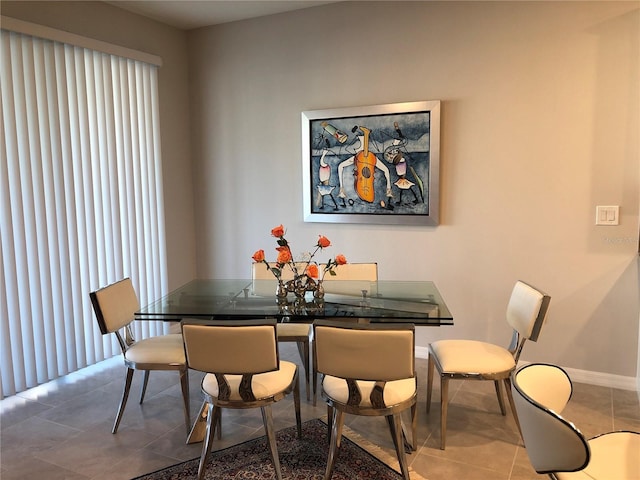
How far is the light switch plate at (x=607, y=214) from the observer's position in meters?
3.23

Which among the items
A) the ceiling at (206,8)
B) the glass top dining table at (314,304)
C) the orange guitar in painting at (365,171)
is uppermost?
the ceiling at (206,8)

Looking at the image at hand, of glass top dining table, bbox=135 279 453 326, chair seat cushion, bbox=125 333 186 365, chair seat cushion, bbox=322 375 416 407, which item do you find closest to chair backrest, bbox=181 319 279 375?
chair seat cushion, bbox=322 375 416 407

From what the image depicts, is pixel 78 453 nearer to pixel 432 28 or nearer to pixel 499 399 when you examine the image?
pixel 499 399

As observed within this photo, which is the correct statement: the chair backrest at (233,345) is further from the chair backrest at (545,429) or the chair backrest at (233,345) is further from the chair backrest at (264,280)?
the chair backrest at (545,429)

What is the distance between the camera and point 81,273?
3.71 m

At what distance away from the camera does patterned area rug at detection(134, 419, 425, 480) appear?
238 cm

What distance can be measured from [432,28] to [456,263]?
1725mm

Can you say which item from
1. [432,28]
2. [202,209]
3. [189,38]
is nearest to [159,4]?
[189,38]

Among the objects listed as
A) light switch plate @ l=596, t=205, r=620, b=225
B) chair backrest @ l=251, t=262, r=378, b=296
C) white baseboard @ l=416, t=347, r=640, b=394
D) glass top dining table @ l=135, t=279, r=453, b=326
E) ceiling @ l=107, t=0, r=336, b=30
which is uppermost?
ceiling @ l=107, t=0, r=336, b=30

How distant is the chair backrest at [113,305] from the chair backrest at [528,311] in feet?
7.44

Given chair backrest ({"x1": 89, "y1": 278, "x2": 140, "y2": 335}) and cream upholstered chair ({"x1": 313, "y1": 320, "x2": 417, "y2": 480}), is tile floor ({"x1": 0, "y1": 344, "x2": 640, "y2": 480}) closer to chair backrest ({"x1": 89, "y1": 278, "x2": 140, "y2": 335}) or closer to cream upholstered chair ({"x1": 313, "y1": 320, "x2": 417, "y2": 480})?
cream upholstered chair ({"x1": 313, "y1": 320, "x2": 417, "y2": 480})

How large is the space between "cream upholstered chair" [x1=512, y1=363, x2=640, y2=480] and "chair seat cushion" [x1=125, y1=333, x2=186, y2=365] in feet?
6.00

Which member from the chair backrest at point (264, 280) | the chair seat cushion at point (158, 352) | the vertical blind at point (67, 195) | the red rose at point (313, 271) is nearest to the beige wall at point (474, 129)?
the vertical blind at point (67, 195)

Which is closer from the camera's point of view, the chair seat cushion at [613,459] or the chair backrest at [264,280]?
the chair seat cushion at [613,459]
